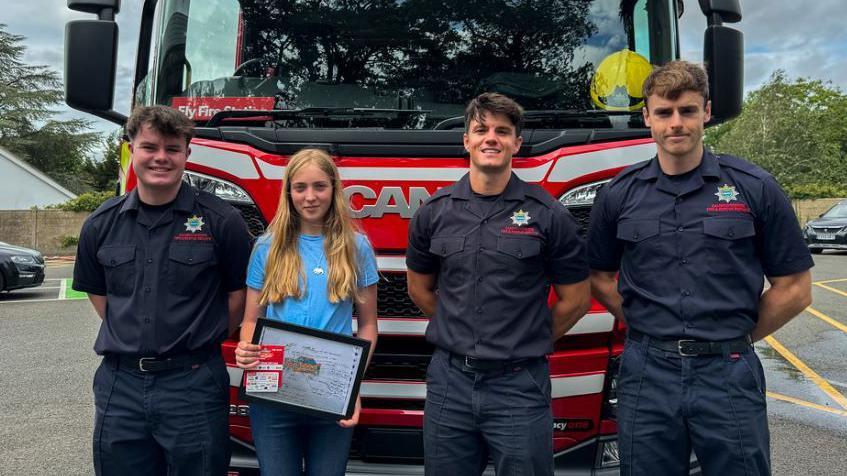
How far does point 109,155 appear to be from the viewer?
41438mm

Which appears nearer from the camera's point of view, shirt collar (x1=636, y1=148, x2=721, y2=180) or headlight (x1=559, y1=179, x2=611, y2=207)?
shirt collar (x1=636, y1=148, x2=721, y2=180)

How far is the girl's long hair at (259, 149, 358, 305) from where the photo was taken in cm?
238

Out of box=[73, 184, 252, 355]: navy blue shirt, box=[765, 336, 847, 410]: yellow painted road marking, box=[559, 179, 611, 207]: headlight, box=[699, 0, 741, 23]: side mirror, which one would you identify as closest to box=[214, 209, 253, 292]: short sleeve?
box=[73, 184, 252, 355]: navy blue shirt

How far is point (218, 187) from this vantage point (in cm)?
281

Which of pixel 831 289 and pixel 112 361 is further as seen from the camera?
pixel 831 289

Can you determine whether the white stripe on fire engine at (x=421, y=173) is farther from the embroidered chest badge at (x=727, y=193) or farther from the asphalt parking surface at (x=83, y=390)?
the asphalt parking surface at (x=83, y=390)

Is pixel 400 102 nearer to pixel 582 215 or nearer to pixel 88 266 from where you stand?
pixel 582 215

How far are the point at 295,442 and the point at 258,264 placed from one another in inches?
25.5

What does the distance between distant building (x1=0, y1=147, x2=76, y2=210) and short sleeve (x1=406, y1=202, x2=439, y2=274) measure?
3381cm

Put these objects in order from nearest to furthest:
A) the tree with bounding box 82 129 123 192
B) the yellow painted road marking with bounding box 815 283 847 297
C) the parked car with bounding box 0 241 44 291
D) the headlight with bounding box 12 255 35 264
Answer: the parked car with bounding box 0 241 44 291 → the headlight with bounding box 12 255 35 264 → the yellow painted road marking with bounding box 815 283 847 297 → the tree with bounding box 82 129 123 192

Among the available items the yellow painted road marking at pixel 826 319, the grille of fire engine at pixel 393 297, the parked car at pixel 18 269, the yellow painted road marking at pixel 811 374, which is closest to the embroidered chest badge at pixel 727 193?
the grille of fire engine at pixel 393 297

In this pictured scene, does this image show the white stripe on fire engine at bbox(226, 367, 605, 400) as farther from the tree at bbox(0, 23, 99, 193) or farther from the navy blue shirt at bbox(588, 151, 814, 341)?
the tree at bbox(0, 23, 99, 193)

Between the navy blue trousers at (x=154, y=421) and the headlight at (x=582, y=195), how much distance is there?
152cm

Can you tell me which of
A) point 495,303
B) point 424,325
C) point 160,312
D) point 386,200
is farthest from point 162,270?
point 495,303
